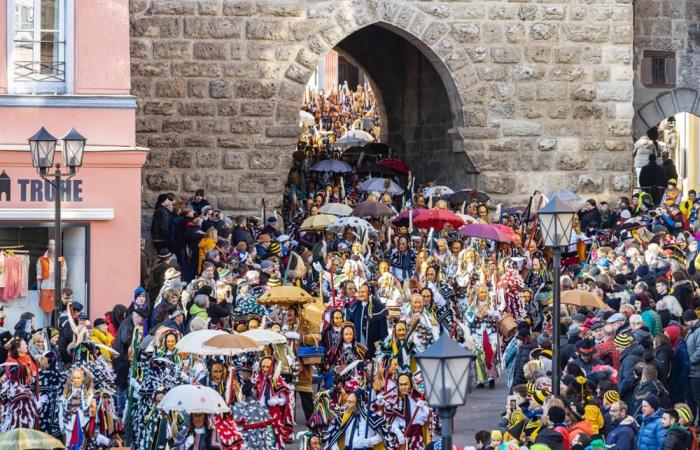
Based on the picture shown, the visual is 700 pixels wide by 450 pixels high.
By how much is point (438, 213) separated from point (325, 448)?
956cm

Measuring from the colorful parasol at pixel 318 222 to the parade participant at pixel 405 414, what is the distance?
362 inches

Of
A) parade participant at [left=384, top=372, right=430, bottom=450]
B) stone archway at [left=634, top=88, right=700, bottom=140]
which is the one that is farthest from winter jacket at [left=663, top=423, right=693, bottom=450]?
stone archway at [left=634, top=88, right=700, bottom=140]

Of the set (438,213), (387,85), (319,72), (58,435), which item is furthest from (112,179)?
(319,72)

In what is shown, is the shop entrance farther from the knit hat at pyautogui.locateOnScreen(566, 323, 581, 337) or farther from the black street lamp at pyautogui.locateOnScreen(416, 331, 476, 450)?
the black street lamp at pyautogui.locateOnScreen(416, 331, 476, 450)

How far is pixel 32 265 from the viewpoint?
1027 inches

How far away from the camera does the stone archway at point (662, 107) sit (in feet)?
117

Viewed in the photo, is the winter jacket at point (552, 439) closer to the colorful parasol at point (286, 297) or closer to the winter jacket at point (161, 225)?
the colorful parasol at point (286, 297)

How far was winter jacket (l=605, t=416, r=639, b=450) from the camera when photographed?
17.4 metres

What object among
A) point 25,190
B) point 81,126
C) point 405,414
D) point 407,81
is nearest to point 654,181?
point 407,81

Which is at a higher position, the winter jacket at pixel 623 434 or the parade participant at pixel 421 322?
the parade participant at pixel 421 322

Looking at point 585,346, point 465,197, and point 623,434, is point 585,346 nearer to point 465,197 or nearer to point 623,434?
point 623,434

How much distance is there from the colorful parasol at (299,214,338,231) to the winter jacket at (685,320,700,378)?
9.21 meters

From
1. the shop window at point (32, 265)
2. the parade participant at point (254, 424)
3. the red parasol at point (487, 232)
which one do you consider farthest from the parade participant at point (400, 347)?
the shop window at point (32, 265)

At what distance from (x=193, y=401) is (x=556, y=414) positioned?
352 cm
